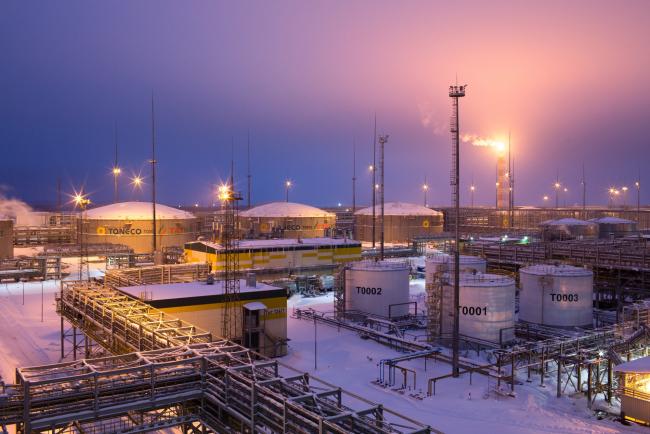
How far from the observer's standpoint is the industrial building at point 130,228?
65.7 metres

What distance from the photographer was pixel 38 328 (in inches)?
1308

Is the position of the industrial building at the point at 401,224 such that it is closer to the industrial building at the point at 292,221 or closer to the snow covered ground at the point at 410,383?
the industrial building at the point at 292,221

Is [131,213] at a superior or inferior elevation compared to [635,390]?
superior

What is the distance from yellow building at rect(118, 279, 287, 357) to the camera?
27.0m

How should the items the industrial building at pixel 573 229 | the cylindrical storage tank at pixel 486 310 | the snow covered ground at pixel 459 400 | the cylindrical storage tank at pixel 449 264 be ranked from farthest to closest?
the industrial building at pixel 573 229, the cylindrical storage tank at pixel 449 264, the cylindrical storage tank at pixel 486 310, the snow covered ground at pixel 459 400

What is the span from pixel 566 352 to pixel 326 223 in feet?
180

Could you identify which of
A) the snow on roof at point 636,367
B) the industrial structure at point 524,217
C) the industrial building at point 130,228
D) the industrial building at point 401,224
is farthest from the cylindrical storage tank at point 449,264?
the industrial structure at point 524,217

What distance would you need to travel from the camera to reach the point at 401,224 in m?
84.1

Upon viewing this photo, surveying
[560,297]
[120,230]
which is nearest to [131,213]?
[120,230]

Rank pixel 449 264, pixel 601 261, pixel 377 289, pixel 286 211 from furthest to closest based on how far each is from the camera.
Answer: pixel 286 211 < pixel 601 261 < pixel 377 289 < pixel 449 264

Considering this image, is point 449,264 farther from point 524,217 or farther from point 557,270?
point 524,217

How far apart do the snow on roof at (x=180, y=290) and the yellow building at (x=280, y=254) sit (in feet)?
50.7

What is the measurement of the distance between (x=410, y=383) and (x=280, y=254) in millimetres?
27546

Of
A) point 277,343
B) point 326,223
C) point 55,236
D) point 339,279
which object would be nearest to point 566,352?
point 277,343
